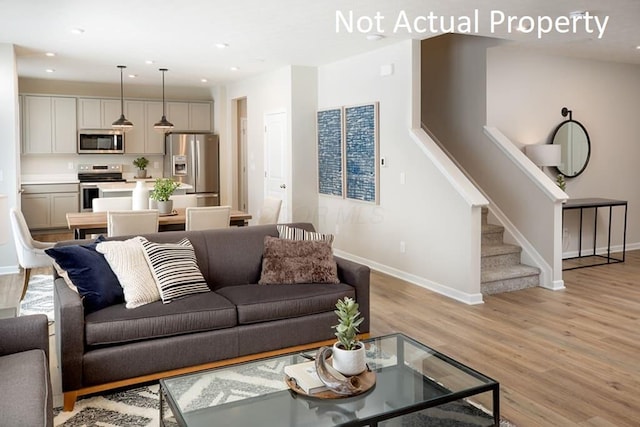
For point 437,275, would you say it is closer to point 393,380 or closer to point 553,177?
point 553,177

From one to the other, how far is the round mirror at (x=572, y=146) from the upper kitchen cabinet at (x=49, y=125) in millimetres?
7654

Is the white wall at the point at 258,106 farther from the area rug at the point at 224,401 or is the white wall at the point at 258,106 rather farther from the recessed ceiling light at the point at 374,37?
the area rug at the point at 224,401

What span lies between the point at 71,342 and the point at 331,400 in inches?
59.9

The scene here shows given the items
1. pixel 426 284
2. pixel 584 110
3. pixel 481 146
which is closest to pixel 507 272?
pixel 426 284

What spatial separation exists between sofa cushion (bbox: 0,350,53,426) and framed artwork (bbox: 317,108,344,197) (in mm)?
4919

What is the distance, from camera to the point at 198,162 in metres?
9.83

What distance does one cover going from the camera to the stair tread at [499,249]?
5845 mm

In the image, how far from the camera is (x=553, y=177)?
7.01 metres

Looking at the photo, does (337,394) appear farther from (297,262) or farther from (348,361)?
(297,262)

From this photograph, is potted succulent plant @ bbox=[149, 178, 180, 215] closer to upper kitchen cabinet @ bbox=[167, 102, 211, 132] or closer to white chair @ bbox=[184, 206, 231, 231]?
white chair @ bbox=[184, 206, 231, 231]

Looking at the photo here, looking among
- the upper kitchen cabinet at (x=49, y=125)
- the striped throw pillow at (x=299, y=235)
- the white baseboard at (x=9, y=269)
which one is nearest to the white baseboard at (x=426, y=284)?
the striped throw pillow at (x=299, y=235)

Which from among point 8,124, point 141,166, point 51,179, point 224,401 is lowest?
point 224,401

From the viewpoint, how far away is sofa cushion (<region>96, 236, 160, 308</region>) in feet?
10.9

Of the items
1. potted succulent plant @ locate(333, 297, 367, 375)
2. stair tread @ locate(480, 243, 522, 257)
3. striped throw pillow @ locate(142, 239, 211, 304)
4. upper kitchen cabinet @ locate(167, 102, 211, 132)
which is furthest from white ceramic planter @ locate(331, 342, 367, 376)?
upper kitchen cabinet @ locate(167, 102, 211, 132)
